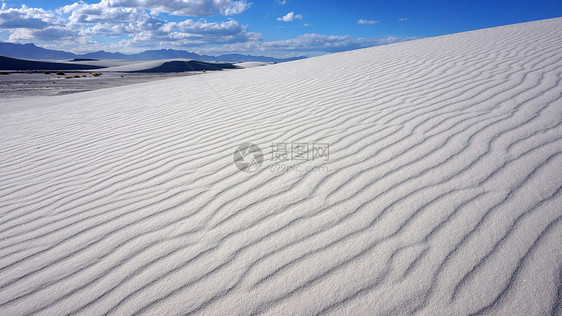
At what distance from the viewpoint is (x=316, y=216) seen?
1953mm

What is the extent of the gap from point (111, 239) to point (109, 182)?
0.98 meters

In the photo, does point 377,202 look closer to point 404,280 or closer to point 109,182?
point 404,280

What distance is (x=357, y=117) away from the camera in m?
3.51

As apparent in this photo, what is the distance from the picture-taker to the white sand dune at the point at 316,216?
145 centimetres

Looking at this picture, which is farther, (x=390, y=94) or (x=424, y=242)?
(x=390, y=94)

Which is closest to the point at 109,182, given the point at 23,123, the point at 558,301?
the point at 558,301

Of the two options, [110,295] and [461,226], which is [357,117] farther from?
[110,295]

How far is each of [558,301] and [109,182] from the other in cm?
326

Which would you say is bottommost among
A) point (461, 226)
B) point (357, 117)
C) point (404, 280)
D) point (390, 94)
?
point (404, 280)

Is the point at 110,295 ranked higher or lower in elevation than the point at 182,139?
lower

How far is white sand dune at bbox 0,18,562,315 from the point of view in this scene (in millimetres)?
1451

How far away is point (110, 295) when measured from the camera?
157 centimetres

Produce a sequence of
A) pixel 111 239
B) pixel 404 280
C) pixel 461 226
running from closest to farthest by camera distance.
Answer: pixel 404 280, pixel 461 226, pixel 111 239

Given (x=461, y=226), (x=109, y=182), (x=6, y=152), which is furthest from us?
(x=6, y=152)
